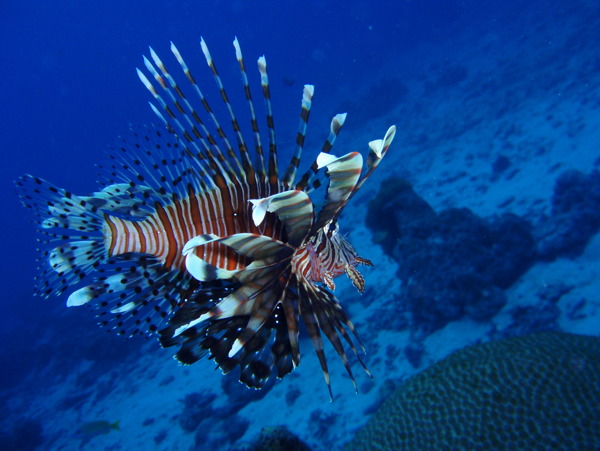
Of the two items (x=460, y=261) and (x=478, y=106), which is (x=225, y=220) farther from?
(x=478, y=106)

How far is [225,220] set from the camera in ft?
7.57

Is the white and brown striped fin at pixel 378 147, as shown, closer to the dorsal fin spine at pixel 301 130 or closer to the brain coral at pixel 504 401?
the dorsal fin spine at pixel 301 130

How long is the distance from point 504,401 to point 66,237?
413cm

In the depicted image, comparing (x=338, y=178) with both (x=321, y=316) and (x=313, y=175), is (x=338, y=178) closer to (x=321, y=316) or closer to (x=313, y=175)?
(x=313, y=175)

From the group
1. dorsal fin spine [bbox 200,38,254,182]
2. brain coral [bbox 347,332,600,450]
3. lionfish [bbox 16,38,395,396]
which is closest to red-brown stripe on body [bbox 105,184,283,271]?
lionfish [bbox 16,38,395,396]

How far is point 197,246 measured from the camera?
209cm

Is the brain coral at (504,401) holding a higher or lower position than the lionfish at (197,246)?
lower

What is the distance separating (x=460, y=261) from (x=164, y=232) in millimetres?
7036

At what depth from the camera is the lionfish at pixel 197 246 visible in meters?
2.13

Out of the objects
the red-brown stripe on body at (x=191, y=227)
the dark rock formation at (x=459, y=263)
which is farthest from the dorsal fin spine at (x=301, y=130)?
the dark rock formation at (x=459, y=263)

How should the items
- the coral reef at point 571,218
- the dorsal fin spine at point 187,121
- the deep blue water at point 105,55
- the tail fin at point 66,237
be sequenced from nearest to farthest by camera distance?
1. the dorsal fin spine at point 187,121
2. the tail fin at point 66,237
3. the coral reef at point 571,218
4. the deep blue water at point 105,55

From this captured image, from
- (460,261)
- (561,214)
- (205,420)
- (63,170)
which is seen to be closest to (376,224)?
(460,261)

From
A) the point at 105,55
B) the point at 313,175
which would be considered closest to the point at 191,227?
the point at 313,175

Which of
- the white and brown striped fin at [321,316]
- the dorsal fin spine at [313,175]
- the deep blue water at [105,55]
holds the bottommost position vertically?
the white and brown striped fin at [321,316]
